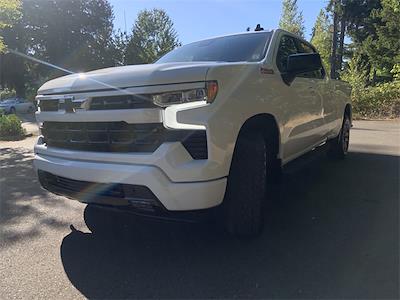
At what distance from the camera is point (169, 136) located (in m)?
2.66

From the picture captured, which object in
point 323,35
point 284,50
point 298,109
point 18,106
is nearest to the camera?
point 298,109

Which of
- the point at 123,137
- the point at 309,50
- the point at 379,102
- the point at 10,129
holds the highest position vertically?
the point at 309,50

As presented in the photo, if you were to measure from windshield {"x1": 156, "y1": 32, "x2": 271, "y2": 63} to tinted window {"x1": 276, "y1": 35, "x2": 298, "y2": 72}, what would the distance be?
0.18 m

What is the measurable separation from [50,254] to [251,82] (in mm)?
2095

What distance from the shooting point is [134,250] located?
10.3 ft

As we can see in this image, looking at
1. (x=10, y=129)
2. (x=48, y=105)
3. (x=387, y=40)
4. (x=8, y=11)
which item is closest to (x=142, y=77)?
(x=48, y=105)

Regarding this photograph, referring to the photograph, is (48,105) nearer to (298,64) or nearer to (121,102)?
(121,102)

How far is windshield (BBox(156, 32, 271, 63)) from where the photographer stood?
12.8ft

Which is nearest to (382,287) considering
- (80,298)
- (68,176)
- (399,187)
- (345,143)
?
(80,298)

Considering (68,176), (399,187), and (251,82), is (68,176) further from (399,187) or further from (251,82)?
(399,187)

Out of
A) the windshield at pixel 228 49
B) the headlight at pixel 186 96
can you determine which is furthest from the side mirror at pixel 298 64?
the headlight at pixel 186 96

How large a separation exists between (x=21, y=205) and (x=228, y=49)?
9.36ft

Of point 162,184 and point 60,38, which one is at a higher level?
point 60,38

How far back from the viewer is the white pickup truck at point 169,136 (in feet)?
8.73
